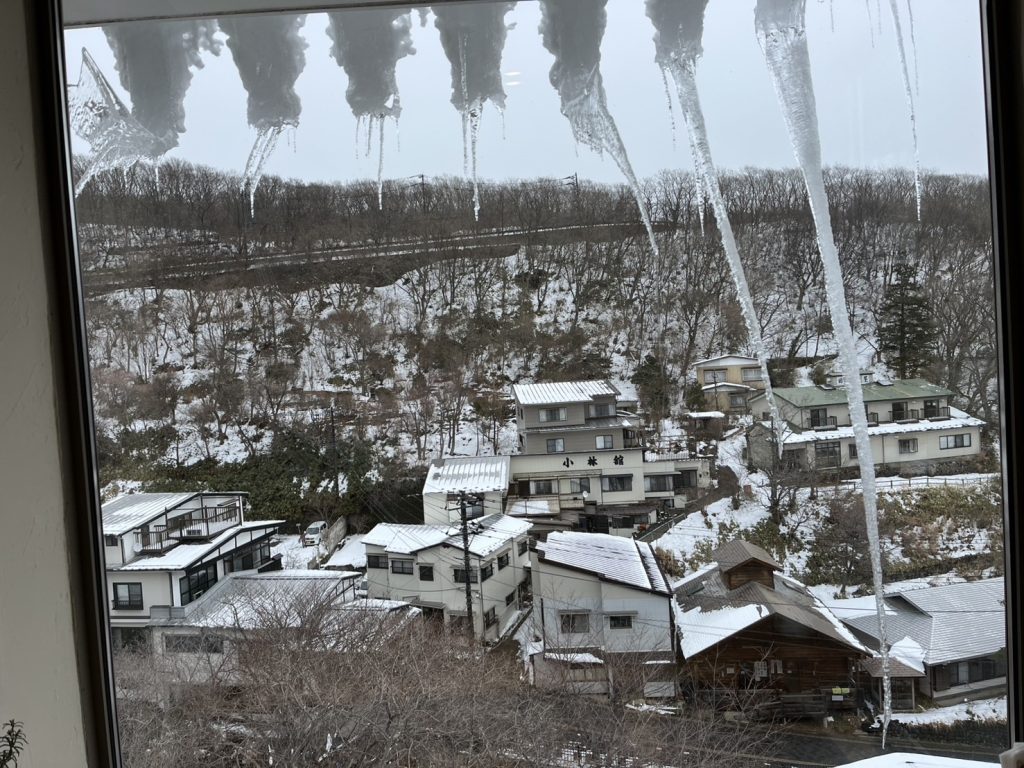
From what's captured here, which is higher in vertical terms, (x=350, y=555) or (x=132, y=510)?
(x=132, y=510)

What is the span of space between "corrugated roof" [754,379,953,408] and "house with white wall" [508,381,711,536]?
1.11ft

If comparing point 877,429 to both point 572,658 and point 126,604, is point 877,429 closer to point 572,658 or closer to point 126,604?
point 572,658

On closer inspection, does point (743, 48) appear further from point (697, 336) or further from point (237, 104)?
point (237, 104)

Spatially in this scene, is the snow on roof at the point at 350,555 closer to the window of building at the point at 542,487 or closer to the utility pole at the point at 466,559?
the utility pole at the point at 466,559

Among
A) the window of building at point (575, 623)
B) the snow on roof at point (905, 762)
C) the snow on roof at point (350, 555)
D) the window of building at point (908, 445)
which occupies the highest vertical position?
the window of building at point (908, 445)

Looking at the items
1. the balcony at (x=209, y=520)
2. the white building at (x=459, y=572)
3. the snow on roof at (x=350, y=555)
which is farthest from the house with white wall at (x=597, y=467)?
the balcony at (x=209, y=520)

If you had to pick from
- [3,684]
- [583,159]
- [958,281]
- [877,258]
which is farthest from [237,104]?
[958,281]

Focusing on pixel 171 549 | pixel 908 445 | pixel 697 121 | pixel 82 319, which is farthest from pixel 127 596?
pixel 908 445

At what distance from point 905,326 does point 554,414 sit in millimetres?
1069

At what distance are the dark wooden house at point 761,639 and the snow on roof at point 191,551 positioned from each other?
4.57 ft

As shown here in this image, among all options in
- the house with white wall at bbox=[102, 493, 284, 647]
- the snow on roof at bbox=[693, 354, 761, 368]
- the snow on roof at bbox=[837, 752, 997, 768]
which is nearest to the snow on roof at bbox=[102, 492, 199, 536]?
the house with white wall at bbox=[102, 493, 284, 647]

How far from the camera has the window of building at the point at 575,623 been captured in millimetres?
2154

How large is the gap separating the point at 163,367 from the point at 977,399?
92.6 inches

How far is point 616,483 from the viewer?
7.29 feet
